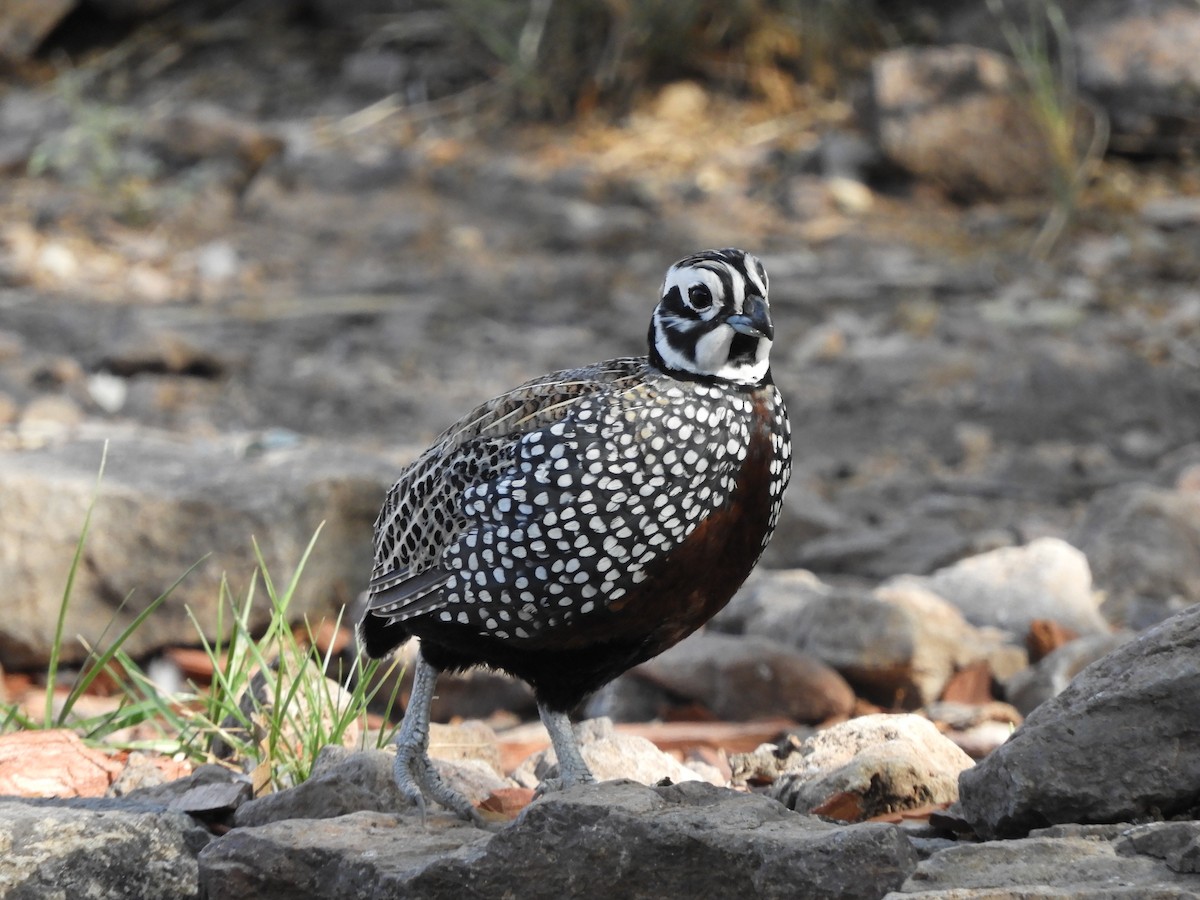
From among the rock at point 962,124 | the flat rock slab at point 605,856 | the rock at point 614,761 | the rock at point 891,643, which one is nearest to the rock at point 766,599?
the rock at point 891,643

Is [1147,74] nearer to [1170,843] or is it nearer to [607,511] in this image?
[607,511]

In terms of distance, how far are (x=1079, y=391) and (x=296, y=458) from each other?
4.12 meters

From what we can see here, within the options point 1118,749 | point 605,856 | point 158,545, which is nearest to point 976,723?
point 1118,749

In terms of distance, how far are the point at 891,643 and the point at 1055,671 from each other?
0.51 m

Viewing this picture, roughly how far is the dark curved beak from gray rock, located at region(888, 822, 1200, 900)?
1.24 metres

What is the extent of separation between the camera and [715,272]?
3.77m

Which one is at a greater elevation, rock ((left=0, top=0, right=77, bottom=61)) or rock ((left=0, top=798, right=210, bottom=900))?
rock ((left=0, top=0, right=77, bottom=61))

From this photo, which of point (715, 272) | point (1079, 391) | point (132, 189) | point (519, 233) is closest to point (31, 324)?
point (132, 189)

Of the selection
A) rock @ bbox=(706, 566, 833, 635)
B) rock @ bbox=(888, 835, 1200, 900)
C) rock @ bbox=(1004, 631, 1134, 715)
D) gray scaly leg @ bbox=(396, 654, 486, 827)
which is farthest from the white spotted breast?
rock @ bbox=(706, 566, 833, 635)

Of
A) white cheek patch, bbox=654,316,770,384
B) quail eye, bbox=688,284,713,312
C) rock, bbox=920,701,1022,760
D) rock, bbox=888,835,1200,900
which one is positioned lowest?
rock, bbox=920,701,1022,760

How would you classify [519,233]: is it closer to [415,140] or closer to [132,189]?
[415,140]

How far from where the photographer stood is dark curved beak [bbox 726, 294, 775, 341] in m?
3.74

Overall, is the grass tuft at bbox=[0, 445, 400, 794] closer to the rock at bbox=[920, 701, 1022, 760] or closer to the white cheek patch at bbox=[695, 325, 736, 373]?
the white cheek patch at bbox=[695, 325, 736, 373]

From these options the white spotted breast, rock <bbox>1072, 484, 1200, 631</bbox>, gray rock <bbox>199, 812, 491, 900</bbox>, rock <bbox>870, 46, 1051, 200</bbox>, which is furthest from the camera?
rock <bbox>870, 46, 1051, 200</bbox>
